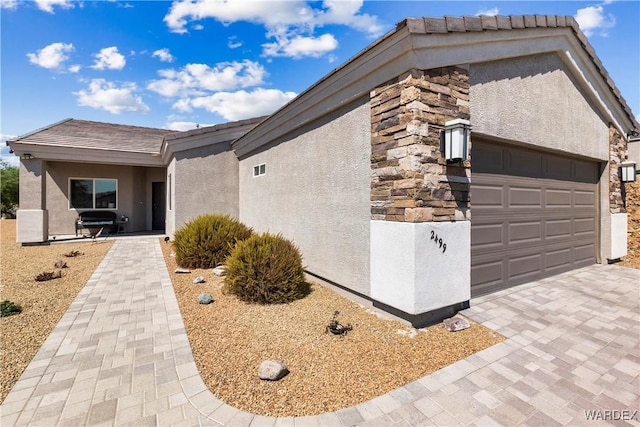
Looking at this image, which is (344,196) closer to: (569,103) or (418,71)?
(418,71)

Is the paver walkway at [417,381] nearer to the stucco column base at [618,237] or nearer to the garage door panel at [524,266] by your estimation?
the garage door panel at [524,266]

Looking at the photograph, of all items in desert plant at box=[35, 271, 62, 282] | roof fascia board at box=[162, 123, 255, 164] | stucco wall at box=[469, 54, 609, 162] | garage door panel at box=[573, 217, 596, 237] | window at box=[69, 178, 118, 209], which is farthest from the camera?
window at box=[69, 178, 118, 209]

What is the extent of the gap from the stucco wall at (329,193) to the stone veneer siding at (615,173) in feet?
23.4

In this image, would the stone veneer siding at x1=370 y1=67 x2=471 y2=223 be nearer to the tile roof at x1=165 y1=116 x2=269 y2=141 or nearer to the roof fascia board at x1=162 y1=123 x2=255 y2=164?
the tile roof at x1=165 y1=116 x2=269 y2=141

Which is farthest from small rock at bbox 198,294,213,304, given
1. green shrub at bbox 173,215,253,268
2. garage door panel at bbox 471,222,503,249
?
garage door panel at bbox 471,222,503,249

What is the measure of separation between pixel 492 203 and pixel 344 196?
260 centimetres

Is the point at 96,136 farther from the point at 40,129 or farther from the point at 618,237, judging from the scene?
the point at 618,237

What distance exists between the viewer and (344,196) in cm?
528

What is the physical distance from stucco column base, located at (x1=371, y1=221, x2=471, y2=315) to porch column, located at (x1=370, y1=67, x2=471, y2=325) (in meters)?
0.01

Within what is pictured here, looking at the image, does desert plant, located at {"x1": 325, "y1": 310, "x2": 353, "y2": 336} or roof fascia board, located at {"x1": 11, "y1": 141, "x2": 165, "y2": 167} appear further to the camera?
roof fascia board, located at {"x1": 11, "y1": 141, "x2": 165, "y2": 167}

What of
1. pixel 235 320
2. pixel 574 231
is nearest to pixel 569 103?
Answer: pixel 574 231

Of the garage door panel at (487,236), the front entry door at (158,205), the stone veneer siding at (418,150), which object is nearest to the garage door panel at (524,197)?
the garage door panel at (487,236)

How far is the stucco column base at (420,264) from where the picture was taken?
3834 millimetres

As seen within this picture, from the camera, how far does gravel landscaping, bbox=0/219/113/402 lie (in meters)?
3.25
